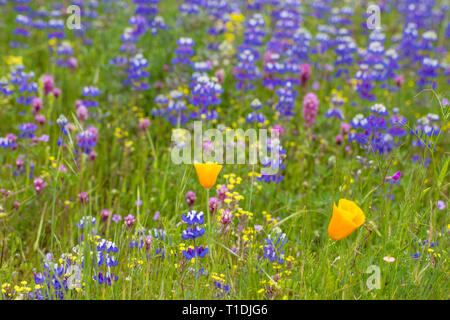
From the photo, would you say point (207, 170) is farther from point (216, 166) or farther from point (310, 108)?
point (310, 108)

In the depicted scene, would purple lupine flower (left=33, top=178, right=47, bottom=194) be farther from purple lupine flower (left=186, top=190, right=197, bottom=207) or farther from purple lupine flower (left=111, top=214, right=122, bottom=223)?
purple lupine flower (left=186, top=190, right=197, bottom=207)

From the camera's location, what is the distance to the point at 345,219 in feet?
6.42

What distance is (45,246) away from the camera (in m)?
2.99

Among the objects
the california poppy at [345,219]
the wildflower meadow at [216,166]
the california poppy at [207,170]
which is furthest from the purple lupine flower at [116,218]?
the california poppy at [345,219]

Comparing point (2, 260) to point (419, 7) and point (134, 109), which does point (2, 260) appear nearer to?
point (134, 109)

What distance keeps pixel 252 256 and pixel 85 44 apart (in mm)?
4024

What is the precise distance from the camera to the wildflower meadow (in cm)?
225

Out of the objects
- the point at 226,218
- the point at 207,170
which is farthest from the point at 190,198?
the point at 207,170

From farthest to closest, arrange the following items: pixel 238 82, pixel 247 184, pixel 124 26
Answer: pixel 124 26 < pixel 238 82 < pixel 247 184

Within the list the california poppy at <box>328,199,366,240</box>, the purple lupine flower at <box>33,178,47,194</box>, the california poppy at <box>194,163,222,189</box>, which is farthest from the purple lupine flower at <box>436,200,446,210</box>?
the purple lupine flower at <box>33,178,47,194</box>

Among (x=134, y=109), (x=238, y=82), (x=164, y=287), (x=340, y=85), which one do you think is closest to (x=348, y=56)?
(x=340, y=85)

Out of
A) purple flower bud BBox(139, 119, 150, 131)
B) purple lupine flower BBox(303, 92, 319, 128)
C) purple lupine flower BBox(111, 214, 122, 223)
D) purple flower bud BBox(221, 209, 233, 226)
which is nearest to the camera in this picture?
purple flower bud BBox(221, 209, 233, 226)

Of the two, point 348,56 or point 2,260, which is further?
point 348,56

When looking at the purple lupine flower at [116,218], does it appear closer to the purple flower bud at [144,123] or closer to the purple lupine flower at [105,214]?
the purple lupine flower at [105,214]
